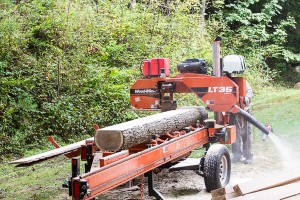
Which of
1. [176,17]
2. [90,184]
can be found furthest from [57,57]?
[90,184]

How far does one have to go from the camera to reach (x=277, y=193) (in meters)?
5.01

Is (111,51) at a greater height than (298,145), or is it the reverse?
(111,51)

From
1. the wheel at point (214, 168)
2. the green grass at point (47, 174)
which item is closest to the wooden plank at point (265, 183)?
the wheel at point (214, 168)

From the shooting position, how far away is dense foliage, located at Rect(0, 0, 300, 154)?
11.7m

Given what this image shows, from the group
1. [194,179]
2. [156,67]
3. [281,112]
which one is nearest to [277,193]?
[194,179]

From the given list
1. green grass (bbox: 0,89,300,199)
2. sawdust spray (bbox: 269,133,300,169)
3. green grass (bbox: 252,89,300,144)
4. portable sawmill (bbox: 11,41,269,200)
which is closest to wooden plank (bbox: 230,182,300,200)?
portable sawmill (bbox: 11,41,269,200)

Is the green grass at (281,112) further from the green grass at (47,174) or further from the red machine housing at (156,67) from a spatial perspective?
the red machine housing at (156,67)

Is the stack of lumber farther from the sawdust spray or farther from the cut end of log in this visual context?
the sawdust spray

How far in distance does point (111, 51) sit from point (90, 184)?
403 inches

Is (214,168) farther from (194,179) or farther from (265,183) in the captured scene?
(265,183)

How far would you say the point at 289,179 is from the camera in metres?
5.48

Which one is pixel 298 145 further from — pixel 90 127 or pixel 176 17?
pixel 176 17

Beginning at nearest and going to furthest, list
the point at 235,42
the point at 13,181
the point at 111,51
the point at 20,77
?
the point at 13,181 → the point at 20,77 → the point at 111,51 → the point at 235,42

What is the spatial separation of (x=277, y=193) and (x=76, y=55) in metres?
9.25
